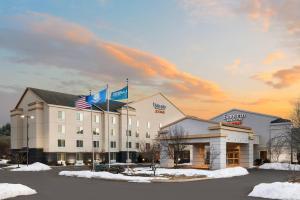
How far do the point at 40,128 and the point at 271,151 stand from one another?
1635 inches

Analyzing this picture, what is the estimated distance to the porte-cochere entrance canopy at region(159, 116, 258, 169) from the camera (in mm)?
51844

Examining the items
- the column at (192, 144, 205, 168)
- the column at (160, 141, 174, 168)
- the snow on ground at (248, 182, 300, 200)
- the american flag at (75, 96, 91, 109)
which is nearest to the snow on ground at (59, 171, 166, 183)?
the american flag at (75, 96, 91, 109)

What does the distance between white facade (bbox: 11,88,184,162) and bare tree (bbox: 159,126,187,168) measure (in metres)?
21.8

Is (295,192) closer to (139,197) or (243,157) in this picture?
(139,197)

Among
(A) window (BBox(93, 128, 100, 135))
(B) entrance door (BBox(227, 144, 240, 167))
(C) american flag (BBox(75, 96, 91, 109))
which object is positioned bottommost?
(B) entrance door (BBox(227, 144, 240, 167))

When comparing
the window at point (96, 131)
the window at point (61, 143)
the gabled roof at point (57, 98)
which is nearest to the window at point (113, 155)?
the window at point (96, 131)

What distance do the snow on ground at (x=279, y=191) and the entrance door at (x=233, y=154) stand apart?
3840 cm

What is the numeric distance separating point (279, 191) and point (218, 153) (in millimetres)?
29122

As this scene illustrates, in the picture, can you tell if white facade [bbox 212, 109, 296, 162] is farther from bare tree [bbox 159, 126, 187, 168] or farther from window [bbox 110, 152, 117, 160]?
window [bbox 110, 152, 117, 160]

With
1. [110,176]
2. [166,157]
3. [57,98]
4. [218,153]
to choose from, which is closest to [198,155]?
[166,157]

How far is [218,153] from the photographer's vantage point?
2018 inches

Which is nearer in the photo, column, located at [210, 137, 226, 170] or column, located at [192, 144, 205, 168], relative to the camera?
column, located at [210, 137, 226, 170]

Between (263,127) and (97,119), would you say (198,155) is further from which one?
(97,119)

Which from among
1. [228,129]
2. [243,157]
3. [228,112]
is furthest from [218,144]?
[228,112]
